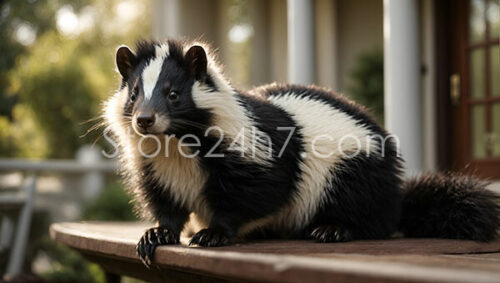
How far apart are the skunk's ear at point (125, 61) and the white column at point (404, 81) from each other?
2.62 metres

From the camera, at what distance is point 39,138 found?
14.6m

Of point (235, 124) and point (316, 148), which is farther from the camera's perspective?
point (316, 148)

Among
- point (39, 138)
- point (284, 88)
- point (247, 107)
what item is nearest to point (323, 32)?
point (284, 88)

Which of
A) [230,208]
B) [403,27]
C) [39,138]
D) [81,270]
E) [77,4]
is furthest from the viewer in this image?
[77,4]

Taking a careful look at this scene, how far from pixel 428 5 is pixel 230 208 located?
3.82 m

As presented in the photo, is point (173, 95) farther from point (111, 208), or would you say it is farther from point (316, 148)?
point (111, 208)

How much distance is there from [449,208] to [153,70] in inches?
50.2

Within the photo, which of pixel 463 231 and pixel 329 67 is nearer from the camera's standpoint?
pixel 463 231

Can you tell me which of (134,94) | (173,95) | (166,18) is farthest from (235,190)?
(166,18)

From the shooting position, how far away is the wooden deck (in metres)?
1.16

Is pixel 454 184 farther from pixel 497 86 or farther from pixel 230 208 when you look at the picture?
pixel 497 86

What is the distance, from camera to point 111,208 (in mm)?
7711

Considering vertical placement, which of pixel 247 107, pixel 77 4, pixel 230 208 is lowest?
pixel 230 208

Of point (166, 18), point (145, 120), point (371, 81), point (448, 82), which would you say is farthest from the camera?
point (166, 18)
